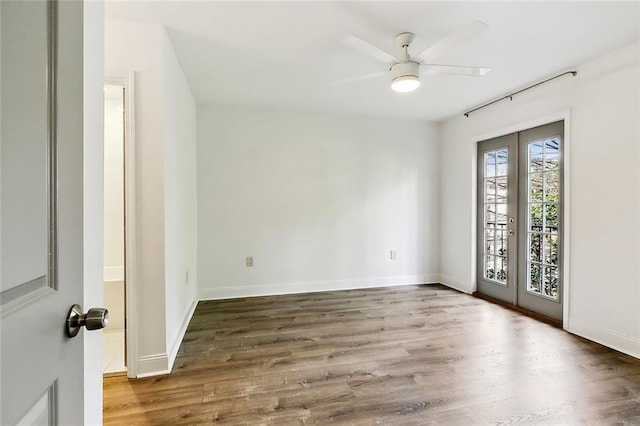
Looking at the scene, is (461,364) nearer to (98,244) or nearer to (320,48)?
(98,244)

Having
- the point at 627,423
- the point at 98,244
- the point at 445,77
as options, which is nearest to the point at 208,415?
the point at 98,244

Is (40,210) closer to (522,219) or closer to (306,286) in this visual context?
(306,286)

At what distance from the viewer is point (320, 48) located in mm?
2443

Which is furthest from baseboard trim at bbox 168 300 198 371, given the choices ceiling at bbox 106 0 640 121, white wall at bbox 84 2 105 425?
ceiling at bbox 106 0 640 121

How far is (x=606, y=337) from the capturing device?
2.60 metres

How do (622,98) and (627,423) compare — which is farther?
(622,98)

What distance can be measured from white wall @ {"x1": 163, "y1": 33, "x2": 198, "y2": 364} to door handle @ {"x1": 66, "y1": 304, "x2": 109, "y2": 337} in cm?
159

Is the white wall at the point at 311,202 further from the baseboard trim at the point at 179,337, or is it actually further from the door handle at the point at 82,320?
the door handle at the point at 82,320

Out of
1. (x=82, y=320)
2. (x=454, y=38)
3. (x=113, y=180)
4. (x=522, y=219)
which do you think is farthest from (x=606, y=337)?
(x=113, y=180)

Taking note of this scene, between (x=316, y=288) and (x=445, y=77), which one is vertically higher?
(x=445, y=77)

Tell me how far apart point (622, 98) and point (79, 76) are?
3.61 metres

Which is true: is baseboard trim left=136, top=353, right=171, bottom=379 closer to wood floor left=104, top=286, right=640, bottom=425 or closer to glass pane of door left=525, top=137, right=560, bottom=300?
wood floor left=104, top=286, right=640, bottom=425

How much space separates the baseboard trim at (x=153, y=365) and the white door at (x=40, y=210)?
1682 millimetres

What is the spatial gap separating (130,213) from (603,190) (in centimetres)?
383
